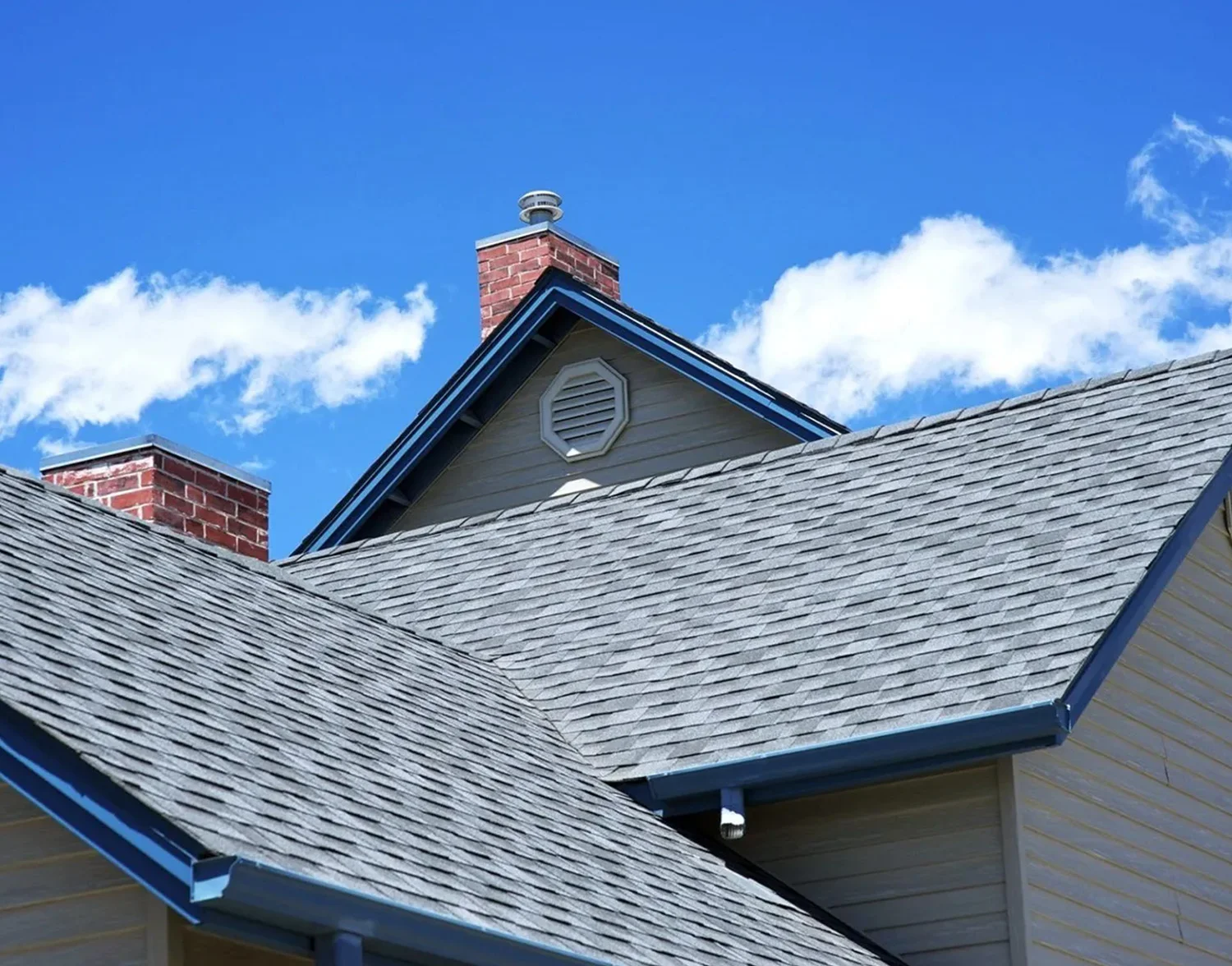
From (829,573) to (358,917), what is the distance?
6.33 m

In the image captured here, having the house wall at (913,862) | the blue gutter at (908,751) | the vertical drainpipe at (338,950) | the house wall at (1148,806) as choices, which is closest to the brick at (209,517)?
the blue gutter at (908,751)

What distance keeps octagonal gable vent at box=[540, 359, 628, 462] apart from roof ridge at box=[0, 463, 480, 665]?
15.6ft

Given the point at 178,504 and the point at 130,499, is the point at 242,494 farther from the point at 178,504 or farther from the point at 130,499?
the point at 130,499

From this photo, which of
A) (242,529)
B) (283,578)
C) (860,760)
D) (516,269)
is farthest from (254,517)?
(860,760)

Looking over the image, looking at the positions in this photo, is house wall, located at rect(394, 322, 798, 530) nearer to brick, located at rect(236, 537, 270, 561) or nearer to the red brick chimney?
the red brick chimney

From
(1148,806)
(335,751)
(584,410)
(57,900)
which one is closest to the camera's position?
(57,900)

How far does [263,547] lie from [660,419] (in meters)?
3.87

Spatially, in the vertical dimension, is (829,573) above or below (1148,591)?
above

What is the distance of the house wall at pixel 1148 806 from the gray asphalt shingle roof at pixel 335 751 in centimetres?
122

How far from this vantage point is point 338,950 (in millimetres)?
7258

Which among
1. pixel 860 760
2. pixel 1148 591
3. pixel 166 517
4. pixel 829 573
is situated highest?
pixel 166 517

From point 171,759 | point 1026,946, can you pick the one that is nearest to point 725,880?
point 1026,946

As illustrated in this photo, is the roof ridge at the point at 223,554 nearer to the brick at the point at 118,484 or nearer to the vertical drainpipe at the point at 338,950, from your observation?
the brick at the point at 118,484

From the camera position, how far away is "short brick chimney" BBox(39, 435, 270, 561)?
1572 cm
